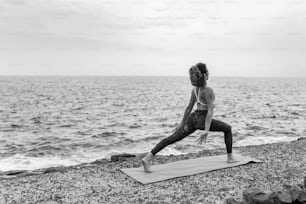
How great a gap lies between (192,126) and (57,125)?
1755 centimetres

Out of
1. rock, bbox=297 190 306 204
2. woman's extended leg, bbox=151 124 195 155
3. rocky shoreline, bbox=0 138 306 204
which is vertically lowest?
rocky shoreline, bbox=0 138 306 204

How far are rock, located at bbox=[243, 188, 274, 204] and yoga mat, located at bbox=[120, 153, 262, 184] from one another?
1832mm

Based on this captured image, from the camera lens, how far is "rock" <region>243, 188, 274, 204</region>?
548 centimetres

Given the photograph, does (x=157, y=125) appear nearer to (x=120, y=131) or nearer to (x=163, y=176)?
(x=120, y=131)

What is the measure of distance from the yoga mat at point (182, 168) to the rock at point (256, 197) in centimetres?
183

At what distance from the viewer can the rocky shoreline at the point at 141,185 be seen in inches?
235

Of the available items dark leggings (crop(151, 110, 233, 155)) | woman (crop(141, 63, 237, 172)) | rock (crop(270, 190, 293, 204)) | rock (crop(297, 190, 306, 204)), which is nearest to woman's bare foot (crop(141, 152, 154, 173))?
woman (crop(141, 63, 237, 172))

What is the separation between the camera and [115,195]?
20.2ft

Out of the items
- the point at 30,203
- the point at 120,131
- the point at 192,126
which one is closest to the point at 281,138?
the point at 120,131

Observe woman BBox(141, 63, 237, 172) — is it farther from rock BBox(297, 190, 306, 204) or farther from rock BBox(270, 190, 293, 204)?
rock BBox(297, 190, 306, 204)

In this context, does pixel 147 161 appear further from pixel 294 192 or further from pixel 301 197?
pixel 301 197

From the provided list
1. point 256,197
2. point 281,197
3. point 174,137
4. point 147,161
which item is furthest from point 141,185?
point 281,197

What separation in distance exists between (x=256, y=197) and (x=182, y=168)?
2.46 metres

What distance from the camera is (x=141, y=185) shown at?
21.9 feet
